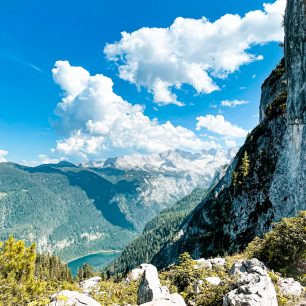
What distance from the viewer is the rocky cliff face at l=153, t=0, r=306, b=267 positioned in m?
48.1

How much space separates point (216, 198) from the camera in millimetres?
117375

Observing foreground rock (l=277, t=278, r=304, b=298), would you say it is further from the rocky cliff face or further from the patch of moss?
the patch of moss

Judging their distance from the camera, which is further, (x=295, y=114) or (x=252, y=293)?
(x=295, y=114)

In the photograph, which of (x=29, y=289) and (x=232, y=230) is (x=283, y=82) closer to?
(x=232, y=230)

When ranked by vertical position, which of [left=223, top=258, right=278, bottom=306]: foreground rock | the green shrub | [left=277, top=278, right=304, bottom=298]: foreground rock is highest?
[left=223, top=258, right=278, bottom=306]: foreground rock

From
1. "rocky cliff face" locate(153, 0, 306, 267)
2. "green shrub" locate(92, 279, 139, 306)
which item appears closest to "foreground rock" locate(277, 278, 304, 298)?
"green shrub" locate(92, 279, 139, 306)

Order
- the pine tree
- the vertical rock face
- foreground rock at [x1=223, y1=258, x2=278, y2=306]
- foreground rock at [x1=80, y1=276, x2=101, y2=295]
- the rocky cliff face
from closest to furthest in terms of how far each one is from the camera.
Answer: foreground rock at [x1=223, y1=258, x2=278, y2=306] → foreground rock at [x1=80, y1=276, x2=101, y2=295] → the vertical rock face → the rocky cliff face → the pine tree

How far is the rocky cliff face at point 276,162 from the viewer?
48.1m

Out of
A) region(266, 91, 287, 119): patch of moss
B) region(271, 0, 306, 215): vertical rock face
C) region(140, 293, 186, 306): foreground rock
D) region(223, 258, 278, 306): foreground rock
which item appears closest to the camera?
region(223, 258, 278, 306): foreground rock

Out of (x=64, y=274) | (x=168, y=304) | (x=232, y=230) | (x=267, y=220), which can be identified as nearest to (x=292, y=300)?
(x=168, y=304)

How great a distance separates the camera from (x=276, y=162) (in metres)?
61.1

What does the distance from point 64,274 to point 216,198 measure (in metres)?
60.6

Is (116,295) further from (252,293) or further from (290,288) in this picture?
(252,293)

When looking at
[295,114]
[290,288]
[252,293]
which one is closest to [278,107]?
[295,114]
